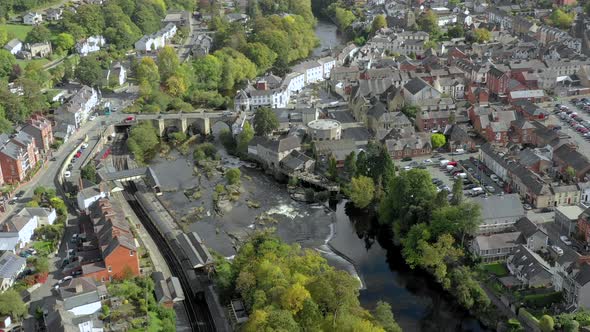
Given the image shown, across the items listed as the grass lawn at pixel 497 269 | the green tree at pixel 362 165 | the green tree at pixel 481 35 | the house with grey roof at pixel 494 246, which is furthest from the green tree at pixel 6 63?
the green tree at pixel 481 35

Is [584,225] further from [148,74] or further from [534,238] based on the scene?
[148,74]

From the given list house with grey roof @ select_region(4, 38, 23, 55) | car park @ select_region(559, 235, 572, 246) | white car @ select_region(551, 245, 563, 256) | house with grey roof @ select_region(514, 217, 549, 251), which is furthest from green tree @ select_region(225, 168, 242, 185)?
house with grey roof @ select_region(4, 38, 23, 55)

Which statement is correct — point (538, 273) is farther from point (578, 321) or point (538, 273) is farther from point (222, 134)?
point (222, 134)

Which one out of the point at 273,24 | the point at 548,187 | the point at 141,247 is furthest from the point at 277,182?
A: the point at 273,24

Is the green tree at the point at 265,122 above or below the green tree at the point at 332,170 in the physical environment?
above

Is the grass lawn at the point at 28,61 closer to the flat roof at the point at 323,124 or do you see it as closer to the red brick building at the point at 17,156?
the red brick building at the point at 17,156

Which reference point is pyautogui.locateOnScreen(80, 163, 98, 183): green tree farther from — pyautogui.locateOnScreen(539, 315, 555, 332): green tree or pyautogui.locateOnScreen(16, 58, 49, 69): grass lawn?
pyautogui.locateOnScreen(539, 315, 555, 332): green tree

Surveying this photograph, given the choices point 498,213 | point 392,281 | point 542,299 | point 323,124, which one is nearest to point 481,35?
point 323,124
